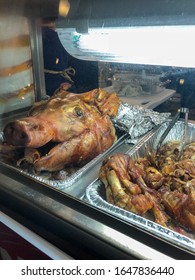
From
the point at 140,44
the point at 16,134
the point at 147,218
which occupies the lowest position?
the point at 147,218

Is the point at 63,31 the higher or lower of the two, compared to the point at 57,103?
higher

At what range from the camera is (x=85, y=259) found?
75 centimetres

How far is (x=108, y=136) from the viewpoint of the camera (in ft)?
4.41

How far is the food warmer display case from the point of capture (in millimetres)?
722

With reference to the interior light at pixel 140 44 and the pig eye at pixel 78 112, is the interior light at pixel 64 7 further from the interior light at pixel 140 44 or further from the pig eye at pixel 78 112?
the pig eye at pixel 78 112

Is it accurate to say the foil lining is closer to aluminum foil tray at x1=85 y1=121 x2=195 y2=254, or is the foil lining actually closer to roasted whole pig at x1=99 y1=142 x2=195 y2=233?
aluminum foil tray at x1=85 y1=121 x2=195 y2=254

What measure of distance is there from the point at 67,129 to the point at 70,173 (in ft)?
0.65

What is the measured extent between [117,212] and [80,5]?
766mm

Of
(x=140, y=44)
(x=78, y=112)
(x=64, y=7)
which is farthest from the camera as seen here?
(x=78, y=112)

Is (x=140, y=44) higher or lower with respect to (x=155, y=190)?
higher

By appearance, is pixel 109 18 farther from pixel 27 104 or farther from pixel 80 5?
pixel 27 104

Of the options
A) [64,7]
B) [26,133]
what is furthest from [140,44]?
[26,133]

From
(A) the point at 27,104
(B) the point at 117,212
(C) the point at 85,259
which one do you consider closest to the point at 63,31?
(A) the point at 27,104

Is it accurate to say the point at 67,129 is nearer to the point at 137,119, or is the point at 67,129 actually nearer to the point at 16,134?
the point at 16,134
